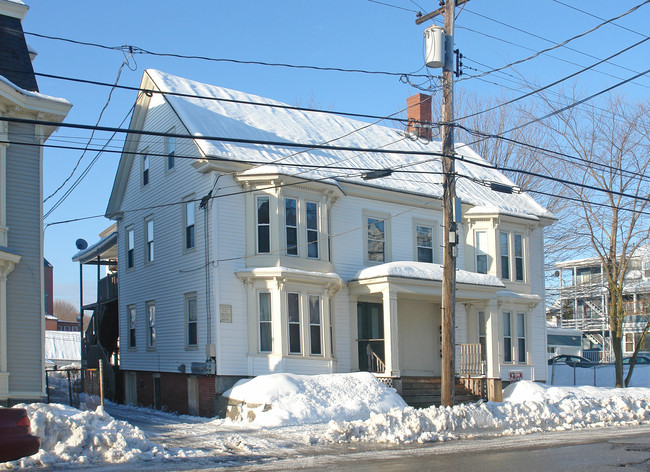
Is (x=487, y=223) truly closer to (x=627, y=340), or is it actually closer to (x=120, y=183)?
(x=120, y=183)

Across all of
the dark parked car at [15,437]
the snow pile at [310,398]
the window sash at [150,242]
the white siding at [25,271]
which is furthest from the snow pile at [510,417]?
the window sash at [150,242]

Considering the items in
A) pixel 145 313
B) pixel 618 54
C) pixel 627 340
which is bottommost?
pixel 627 340

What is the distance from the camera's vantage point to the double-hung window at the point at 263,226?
21.4 metres

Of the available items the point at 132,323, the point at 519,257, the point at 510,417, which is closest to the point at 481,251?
the point at 519,257

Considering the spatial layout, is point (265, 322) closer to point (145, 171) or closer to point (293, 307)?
point (293, 307)

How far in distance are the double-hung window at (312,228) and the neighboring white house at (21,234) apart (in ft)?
26.0

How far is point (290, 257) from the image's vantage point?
21.5m

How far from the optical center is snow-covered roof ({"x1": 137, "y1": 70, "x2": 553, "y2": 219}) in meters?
22.1

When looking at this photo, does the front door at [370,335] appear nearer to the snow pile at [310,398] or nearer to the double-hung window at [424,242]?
the double-hung window at [424,242]

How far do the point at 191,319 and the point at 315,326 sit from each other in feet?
12.5

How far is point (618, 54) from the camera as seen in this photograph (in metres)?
15.8

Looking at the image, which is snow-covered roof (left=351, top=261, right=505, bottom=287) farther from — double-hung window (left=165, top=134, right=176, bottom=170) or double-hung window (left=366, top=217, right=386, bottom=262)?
double-hung window (left=165, top=134, right=176, bottom=170)

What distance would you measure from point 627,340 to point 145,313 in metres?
40.2

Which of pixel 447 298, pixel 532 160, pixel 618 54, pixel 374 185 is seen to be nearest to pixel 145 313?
pixel 374 185
